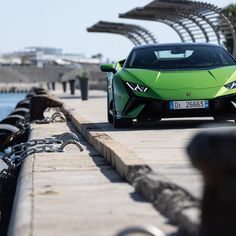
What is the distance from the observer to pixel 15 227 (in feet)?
15.2

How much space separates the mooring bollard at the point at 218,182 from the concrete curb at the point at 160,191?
1.54 ft

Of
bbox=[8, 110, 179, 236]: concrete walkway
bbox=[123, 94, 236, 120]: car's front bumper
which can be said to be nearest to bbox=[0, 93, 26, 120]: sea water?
bbox=[123, 94, 236, 120]: car's front bumper

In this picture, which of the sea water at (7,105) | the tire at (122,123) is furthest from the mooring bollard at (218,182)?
the sea water at (7,105)

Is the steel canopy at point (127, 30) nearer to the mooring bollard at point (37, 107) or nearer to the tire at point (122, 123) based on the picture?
the mooring bollard at point (37, 107)

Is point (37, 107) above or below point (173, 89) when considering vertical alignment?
below

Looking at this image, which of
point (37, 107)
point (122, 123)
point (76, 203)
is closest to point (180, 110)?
point (122, 123)

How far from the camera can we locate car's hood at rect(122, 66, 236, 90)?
455 inches

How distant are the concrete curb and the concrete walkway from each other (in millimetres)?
60

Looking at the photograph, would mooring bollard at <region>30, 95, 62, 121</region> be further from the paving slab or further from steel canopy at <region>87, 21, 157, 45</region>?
steel canopy at <region>87, 21, 157, 45</region>

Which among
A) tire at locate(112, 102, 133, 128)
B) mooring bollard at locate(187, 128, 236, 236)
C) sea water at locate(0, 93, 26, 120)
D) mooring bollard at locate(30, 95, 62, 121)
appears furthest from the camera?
sea water at locate(0, 93, 26, 120)

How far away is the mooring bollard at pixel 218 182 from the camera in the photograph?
3.00 m

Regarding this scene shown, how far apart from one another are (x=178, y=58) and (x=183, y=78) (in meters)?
0.87

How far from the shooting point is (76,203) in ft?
17.7

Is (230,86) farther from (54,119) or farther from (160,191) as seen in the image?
(160,191)
